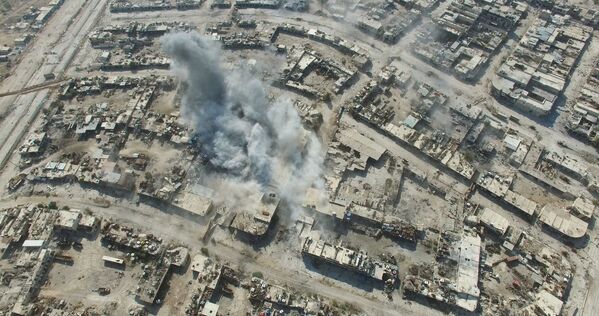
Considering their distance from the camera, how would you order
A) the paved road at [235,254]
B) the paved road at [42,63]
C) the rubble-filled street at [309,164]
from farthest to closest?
the paved road at [42,63]
the rubble-filled street at [309,164]
the paved road at [235,254]

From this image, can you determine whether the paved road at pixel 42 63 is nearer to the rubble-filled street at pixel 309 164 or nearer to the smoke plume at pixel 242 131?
the rubble-filled street at pixel 309 164

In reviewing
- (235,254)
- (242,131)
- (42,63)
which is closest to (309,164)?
(242,131)

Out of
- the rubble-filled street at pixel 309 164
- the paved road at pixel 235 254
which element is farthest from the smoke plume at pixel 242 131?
the paved road at pixel 235 254

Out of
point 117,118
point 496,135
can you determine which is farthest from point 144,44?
point 496,135

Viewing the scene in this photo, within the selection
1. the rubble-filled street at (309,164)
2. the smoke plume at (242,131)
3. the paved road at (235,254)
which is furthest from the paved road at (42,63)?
the smoke plume at (242,131)

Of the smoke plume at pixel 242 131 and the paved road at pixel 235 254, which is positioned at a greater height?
the smoke plume at pixel 242 131

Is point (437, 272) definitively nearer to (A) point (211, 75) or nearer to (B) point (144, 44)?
(A) point (211, 75)

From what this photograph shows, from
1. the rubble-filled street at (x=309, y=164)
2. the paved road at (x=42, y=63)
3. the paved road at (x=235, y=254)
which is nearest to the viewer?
the paved road at (x=235, y=254)

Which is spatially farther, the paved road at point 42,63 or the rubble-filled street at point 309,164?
the paved road at point 42,63

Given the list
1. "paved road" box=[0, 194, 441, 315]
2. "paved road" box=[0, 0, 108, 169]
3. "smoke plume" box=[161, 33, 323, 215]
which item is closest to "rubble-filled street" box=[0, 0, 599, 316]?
"paved road" box=[0, 194, 441, 315]
